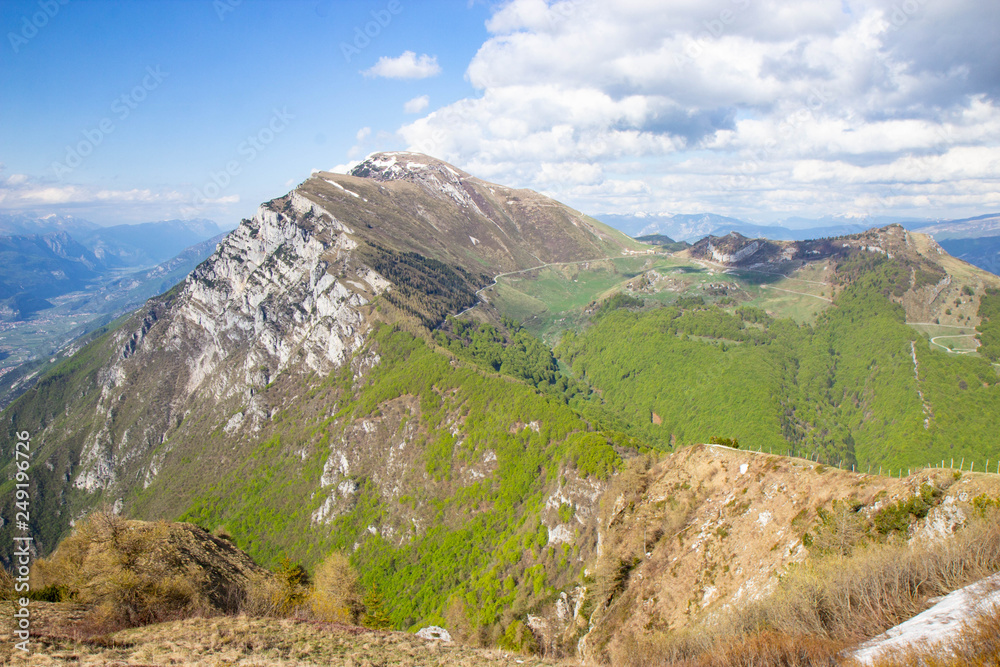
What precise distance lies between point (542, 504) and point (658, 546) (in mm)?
43242

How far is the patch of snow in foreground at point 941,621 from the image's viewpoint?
12.7 meters

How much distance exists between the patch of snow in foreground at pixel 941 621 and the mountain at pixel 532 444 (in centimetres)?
1043

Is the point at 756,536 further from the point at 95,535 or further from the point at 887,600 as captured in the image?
the point at 95,535

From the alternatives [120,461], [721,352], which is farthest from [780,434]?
[120,461]

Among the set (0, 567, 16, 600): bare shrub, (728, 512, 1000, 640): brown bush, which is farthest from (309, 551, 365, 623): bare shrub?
(728, 512, 1000, 640): brown bush

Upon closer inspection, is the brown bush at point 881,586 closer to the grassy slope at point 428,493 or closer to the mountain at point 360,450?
the mountain at point 360,450

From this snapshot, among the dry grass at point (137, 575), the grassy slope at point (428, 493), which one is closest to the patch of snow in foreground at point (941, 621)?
the dry grass at point (137, 575)

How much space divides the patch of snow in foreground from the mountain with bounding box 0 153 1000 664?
1043 centimetres

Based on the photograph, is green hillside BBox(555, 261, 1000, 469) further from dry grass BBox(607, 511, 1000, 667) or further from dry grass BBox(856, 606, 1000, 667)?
dry grass BBox(856, 606, 1000, 667)

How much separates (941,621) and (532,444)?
273 ft

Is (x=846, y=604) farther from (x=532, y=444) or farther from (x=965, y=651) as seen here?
(x=532, y=444)

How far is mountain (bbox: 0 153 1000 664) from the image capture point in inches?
1431

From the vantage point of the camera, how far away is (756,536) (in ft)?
105

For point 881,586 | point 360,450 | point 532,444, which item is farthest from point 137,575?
point 360,450
